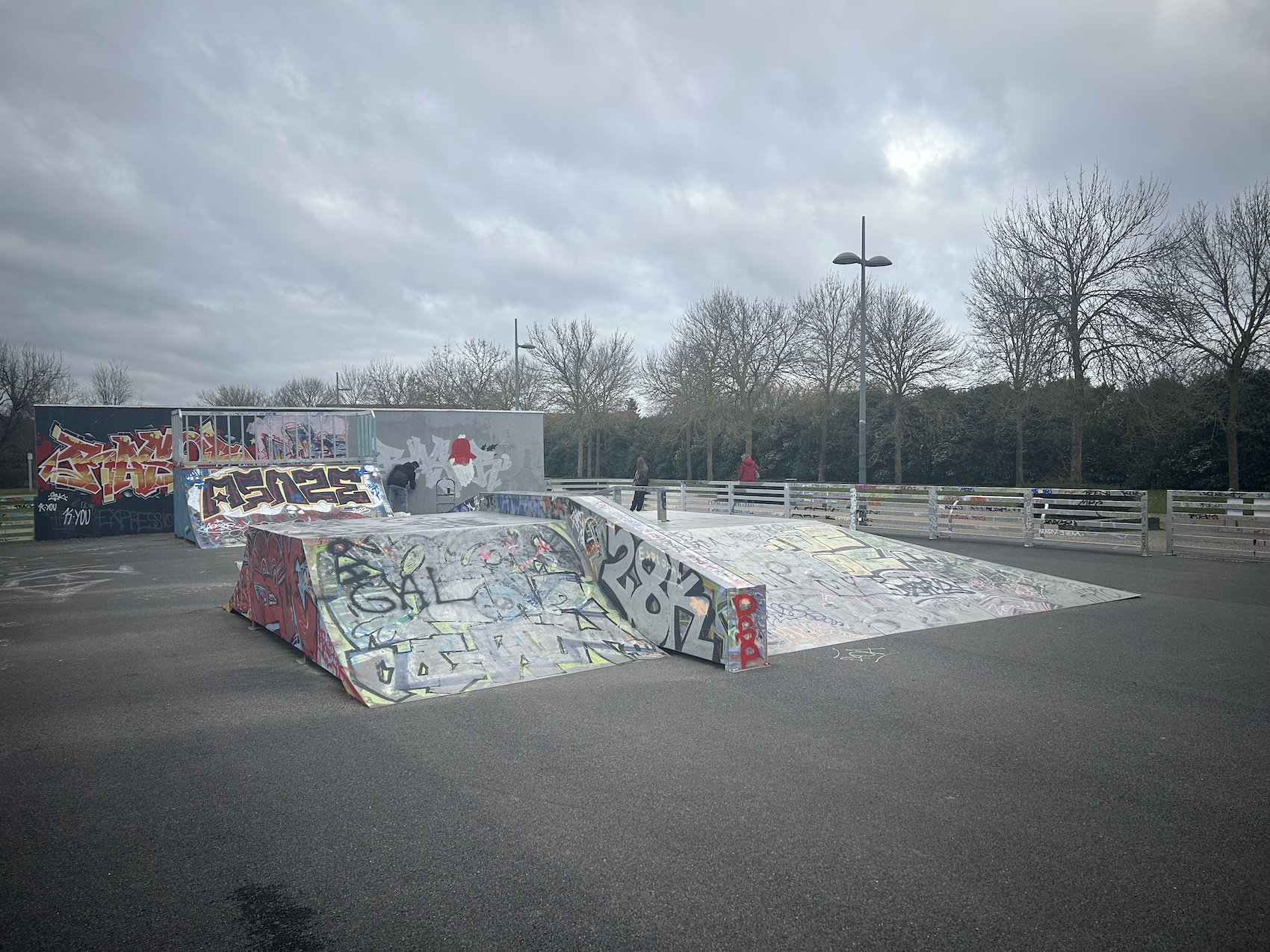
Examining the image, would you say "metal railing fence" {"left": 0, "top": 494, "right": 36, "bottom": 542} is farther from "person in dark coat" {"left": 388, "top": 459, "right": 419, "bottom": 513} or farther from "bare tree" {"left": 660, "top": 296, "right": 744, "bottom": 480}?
"bare tree" {"left": 660, "top": 296, "right": 744, "bottom": 480}

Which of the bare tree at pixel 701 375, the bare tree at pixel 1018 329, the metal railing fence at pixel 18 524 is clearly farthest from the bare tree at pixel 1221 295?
the metal railing fence at pixel 18 524

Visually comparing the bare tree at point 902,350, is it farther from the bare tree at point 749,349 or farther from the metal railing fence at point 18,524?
the metal railing fence at point 18,524

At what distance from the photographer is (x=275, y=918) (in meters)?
2.88

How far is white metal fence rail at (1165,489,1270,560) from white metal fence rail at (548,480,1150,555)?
1.90ft

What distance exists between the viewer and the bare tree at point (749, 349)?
104ft

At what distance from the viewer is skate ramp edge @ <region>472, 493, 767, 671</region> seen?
6637mm

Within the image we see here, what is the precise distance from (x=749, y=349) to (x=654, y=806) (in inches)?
1159

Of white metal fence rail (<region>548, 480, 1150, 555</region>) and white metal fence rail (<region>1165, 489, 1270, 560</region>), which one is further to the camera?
white metal fence rail (<region>548, 480, 1150, 555</region>)

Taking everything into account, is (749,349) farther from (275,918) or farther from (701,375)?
(275,918)

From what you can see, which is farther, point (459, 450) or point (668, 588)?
point (459, 450)

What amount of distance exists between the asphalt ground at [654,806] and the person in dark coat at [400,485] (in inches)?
488

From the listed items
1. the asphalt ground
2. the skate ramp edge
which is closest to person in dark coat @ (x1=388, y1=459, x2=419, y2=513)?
the skate ramp edge

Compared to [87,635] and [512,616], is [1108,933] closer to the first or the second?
[512,616]

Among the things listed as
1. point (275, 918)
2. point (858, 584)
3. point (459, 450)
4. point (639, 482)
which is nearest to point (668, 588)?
point (858, 584)
